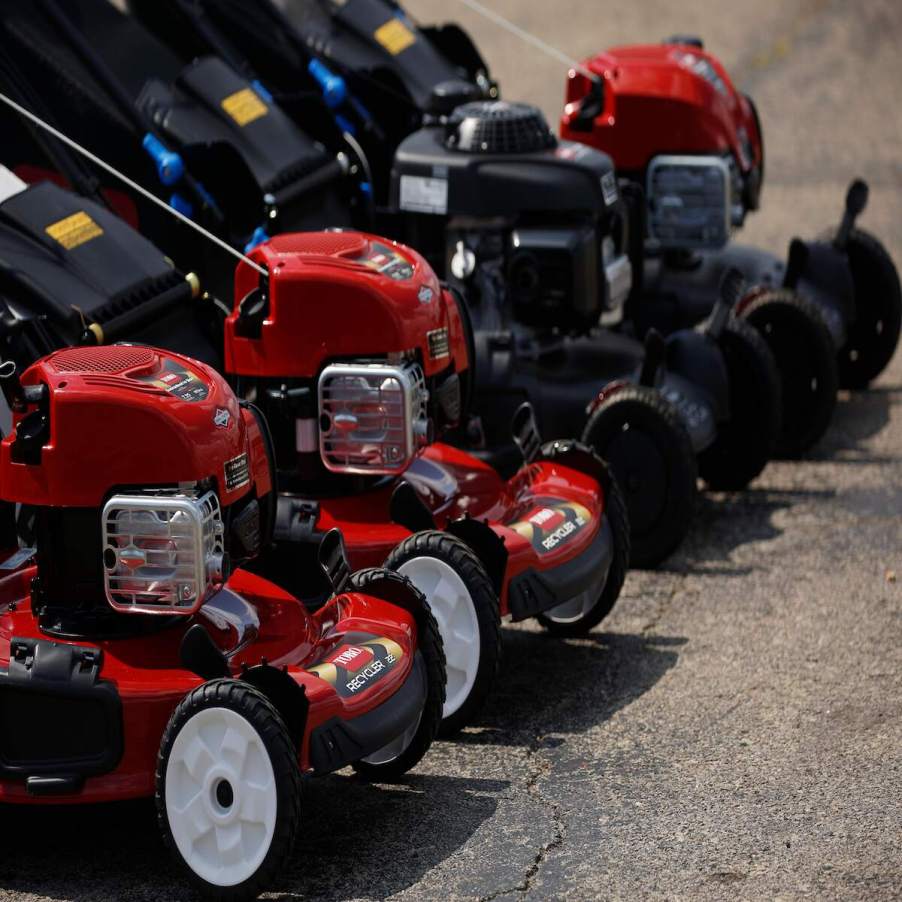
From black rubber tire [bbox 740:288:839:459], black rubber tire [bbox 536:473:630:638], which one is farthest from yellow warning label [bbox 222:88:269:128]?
black rubber tire [bbox 536:473:630:638]

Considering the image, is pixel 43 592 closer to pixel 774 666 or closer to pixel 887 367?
pixel 774 666

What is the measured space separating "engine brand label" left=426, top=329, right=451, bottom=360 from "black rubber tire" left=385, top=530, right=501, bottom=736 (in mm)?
798

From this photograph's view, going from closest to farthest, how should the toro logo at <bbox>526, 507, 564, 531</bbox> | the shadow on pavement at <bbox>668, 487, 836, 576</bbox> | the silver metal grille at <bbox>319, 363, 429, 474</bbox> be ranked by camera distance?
the silver metal grille at <bbox>319, 363, 429, 474</bbox> → the toro logo at <bbox>526, 507, 564, 531</bbox> → the shadow on pavement at <bbox>668, 487, 836, 576</bbox>

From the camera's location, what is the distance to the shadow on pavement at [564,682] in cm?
610

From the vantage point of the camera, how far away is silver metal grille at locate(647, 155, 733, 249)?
29.5 feet

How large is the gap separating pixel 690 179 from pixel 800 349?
0.92m

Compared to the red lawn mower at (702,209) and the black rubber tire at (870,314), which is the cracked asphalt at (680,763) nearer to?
the red lawn mower at (702,209)

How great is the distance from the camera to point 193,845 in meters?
4.91

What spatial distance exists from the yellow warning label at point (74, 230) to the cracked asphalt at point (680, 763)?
6.28ft

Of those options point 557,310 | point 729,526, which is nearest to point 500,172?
point 557,310

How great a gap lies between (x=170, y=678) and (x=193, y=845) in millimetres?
422

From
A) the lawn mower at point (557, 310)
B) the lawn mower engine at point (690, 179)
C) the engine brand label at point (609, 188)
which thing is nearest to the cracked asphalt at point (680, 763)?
the lawn mower at point (557, 310)

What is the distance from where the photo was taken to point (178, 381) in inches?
207

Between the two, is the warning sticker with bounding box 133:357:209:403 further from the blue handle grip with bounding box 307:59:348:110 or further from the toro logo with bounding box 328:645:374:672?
the blue handle grip with bounding box 307:59:348:110
